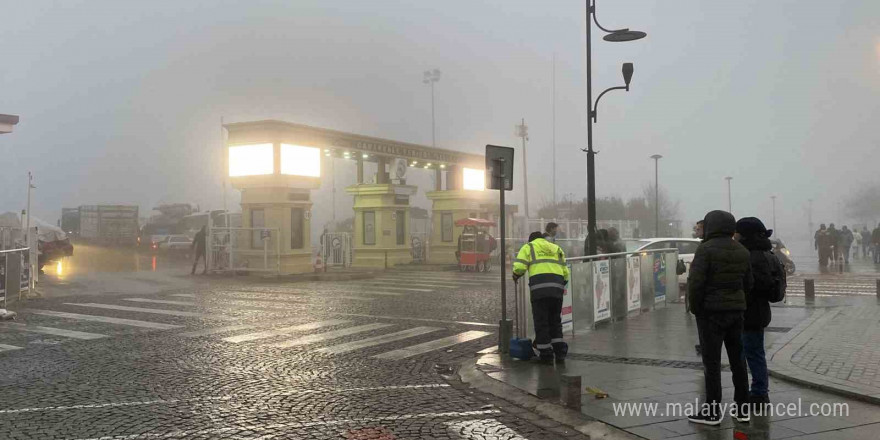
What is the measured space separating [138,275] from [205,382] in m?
20.0

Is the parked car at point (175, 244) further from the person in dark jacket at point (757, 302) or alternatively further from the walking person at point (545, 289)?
the person in dark jacket at point (757, 302)

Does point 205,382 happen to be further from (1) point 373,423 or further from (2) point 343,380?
(1) point 373,423

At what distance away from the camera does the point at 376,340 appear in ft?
34.5

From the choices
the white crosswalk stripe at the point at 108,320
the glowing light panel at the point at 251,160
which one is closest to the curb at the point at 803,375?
the white crosswalk stripe at the point at 108,320

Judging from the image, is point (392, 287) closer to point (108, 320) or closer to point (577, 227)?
point (108, 320)

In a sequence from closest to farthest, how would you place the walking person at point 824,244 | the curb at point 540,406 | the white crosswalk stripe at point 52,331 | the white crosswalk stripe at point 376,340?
1. the curb at point 540,406
2. the white crosswalk stripe at point 376,340
3. the white crosswalk stripe at point 52,331
4. the walking person at point 824,244

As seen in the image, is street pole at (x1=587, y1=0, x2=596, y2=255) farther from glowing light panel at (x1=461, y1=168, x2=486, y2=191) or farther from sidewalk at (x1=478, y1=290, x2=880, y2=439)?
glowing light panel at (x1=461, y1=168, x2=486, y2=191)

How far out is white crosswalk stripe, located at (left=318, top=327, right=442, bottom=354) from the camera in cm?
971

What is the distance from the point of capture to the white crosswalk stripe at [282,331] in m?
10.6

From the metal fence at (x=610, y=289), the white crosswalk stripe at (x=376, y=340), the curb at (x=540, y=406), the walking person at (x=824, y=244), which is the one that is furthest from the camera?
the walking person at (x=824, y=244)

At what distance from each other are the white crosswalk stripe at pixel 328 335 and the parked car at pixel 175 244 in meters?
34.5

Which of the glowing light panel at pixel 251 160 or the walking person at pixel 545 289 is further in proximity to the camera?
the glowing light panel at pixel 251 160

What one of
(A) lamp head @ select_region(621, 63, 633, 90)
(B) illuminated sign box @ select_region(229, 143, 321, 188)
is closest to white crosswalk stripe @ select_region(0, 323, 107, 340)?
(A) lamp head @ select_region(621, 63, 633, 90)

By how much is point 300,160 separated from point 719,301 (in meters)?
22.4
